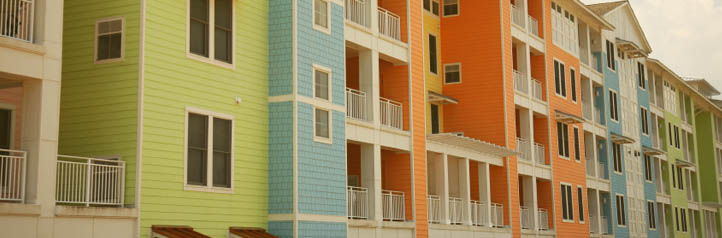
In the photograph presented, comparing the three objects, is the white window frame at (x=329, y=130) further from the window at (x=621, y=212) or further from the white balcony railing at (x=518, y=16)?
the window at (x=621, y=212)

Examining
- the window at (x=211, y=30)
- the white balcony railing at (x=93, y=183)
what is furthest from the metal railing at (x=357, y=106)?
the white balcony railing at (x=93, y=183)

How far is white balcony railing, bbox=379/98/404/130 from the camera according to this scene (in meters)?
33.9

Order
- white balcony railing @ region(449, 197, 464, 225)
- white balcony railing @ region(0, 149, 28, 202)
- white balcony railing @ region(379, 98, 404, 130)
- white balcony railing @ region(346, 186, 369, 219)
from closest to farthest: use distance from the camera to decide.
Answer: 1. white balcony railing @ region(0, 149, 28, 202)
2. white balcony railing @ region(346, 186, 369, 219)
3. white balcony railing @ region(379, 98, 404, 130)
4. white balcony railing @ region(449, 197, 464, 225)

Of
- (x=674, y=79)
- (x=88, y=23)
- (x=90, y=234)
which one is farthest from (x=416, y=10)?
(x=674, y=79)

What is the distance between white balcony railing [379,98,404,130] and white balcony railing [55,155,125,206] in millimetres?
12788

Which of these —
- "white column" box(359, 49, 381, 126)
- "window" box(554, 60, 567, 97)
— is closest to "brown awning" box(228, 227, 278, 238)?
"white column" box(359, 49, 381, 126)

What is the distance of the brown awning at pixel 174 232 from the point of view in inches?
898

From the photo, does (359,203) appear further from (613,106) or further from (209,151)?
(613,106)

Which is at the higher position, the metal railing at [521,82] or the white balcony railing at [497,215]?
the metal railing at [521,82]

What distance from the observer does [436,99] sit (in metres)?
41.3

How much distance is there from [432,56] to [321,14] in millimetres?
13942

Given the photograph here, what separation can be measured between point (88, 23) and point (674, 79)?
59.0 metres

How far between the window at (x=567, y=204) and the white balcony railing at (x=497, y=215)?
742cm

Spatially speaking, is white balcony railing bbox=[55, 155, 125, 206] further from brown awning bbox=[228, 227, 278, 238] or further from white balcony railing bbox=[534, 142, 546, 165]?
white balcony railing bbox=[534, 142, 546, 165]
